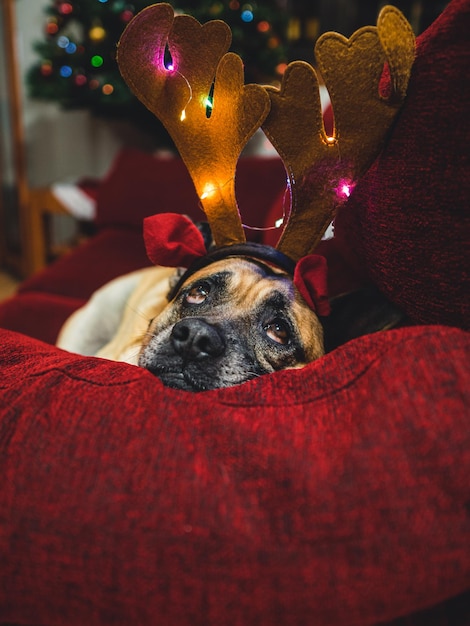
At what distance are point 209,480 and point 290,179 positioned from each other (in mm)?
716

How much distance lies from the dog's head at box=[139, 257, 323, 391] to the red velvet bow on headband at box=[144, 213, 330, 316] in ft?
0.15

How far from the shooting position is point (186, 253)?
3.95ft

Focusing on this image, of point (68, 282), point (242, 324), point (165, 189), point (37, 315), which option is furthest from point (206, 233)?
point (165, 189)

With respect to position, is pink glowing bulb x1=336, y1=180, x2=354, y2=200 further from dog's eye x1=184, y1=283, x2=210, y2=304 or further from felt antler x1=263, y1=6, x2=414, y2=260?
dog's eye x1=184, y1=283, x2=210, y2=304

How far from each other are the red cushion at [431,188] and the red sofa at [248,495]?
0.18m

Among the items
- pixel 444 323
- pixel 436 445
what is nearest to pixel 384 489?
pixel 436 445

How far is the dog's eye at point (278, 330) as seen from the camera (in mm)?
1135

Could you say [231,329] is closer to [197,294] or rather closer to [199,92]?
[197,294]

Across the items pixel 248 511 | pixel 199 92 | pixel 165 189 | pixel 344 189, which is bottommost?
pixel 165 189

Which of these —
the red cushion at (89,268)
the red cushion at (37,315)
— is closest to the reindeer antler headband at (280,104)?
the red cushion at (37,315)

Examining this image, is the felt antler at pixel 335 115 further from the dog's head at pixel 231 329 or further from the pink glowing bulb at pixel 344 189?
the dog's head at pixel 231 329

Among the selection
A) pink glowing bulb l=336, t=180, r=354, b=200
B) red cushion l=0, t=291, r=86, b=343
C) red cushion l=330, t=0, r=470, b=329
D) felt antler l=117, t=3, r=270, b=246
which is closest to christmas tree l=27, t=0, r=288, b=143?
red cushion l=0, t=291, r=86, b=343

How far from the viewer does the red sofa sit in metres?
0.54

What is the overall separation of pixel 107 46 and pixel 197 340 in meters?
2.36
